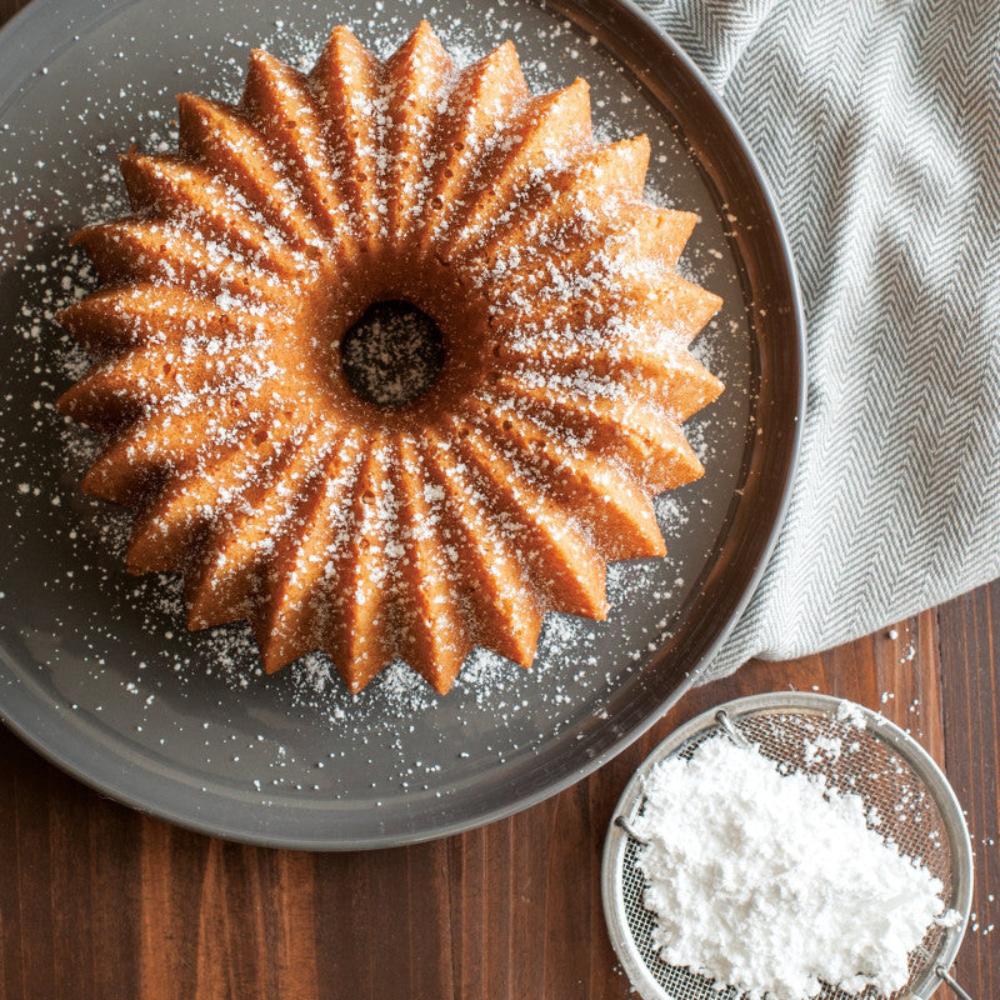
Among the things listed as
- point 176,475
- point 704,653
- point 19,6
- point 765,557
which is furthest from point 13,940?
point 19,6

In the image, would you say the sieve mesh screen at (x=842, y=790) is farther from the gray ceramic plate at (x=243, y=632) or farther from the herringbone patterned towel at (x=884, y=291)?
the gray ceramic plate at (x=243, y=632)

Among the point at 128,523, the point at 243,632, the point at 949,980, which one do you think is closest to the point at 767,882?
the point at 949,980

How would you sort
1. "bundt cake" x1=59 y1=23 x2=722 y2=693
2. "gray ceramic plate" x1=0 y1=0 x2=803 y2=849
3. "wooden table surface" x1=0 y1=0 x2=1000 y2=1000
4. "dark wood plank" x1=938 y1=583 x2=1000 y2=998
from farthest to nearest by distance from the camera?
1. "dark wood plank" x1=938 y1=583 x2=1000 y2=998
2. "wooden table surface" x1=0 y1=0 x2=1000 y2=1000
3. "gray ceramic plate" x1=0 y1=0 x2=803 y2=849
4. "bundt cake" x1=59 y1=23 x2=722 y2=693

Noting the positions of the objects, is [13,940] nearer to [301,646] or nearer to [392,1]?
[301,646]

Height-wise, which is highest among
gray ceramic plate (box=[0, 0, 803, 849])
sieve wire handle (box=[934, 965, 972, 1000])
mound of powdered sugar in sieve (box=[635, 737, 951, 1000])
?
gray ceramic plate (box=[0, 0, 803, 849])

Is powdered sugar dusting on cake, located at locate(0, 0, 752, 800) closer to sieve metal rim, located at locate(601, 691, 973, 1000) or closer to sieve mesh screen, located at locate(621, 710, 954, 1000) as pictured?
sieve metal rim, located at locate(601, 691, 973, 1000)

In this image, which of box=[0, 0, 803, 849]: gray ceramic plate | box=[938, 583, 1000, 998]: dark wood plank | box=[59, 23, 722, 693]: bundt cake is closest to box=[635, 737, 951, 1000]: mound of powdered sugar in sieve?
box=[938, 583, 1000, 998]: dark wood plank

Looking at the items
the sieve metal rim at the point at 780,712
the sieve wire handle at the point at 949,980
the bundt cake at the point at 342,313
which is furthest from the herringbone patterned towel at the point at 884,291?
the sieve wire handle at the point at 949,980
